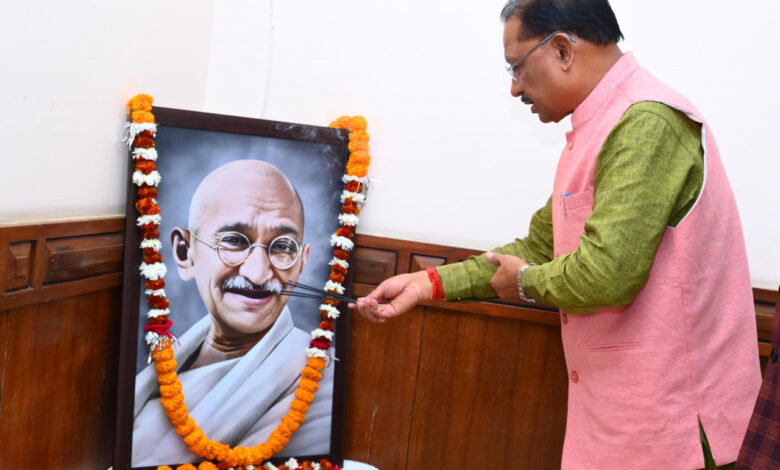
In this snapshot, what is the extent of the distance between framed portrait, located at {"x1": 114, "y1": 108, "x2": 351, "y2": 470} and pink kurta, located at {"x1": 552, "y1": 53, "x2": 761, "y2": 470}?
1.04m

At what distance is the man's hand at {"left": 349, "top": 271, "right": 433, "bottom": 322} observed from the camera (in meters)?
1.69

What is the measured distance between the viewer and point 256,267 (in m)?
2.18

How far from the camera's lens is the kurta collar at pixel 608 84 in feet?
4.70

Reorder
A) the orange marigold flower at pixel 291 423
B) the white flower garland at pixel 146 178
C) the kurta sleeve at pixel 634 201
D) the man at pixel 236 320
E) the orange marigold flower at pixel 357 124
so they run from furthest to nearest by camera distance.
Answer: the orange marigold flower at pixel 357 124
the orange marigold flower at pixel 291 423
the man at pixel 236 320
the white flower garland at pixel 146 178
the kurta sleeve at pixel 634 201

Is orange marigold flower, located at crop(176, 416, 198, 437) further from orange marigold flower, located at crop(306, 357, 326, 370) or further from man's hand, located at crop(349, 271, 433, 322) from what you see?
man's hand, located at crop(349, 271, 433, 322)

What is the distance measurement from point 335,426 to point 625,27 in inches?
62.8

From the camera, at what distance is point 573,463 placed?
1538 millimetres

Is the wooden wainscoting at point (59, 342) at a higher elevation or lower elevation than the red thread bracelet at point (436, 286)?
lower

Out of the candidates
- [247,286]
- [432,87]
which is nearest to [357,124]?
[432,87]

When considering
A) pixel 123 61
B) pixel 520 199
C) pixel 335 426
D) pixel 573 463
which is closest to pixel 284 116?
pixel 123 61

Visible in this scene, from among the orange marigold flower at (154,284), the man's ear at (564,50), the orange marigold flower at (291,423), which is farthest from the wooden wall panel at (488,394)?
the man's ear at (564,50)

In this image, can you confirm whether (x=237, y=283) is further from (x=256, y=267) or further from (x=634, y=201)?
(x=634, y=201)

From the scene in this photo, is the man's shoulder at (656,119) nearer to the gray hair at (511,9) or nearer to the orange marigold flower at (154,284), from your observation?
the gray hair at (511,9)

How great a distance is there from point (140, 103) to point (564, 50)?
122 centimetres
